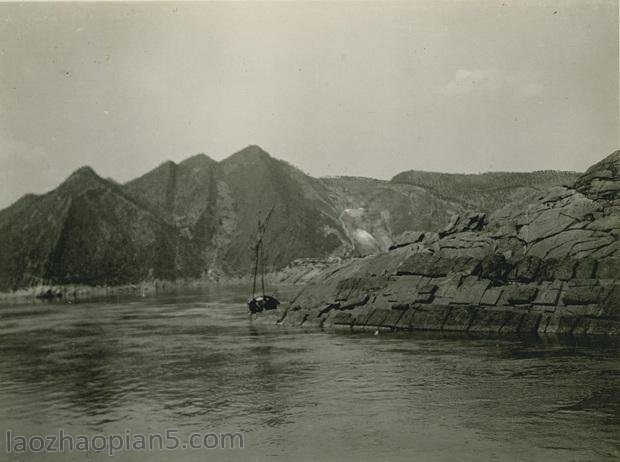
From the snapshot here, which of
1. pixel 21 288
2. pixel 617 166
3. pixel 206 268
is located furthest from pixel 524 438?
pixel 206 268

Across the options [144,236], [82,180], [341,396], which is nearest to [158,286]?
[144,236]

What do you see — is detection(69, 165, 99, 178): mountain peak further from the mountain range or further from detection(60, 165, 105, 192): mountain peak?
the mountain range

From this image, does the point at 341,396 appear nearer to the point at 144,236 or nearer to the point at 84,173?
the point at 144,236

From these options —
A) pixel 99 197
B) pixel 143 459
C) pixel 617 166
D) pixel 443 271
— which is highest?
pixel 99 197

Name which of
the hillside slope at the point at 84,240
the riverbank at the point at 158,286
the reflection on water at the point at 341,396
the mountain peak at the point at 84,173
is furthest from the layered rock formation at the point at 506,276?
the mountain peak at the point at 84,173

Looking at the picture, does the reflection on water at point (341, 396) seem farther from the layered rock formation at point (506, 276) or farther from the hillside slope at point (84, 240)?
the hillside slope at point (84, 240)

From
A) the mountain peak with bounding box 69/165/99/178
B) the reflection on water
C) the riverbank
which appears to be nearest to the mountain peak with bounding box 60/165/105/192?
the mountain peak with bounding box 69/165/99/178

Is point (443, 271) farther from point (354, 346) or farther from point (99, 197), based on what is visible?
point (99, 197)
